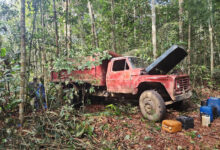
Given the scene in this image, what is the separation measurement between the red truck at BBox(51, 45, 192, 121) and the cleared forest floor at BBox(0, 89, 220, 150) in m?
0.68

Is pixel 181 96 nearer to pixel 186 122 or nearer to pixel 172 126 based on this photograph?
pixel 186 122

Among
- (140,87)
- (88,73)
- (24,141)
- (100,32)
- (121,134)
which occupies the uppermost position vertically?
(100,32)

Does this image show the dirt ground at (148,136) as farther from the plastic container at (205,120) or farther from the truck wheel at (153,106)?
the truck wheel at (153,106)

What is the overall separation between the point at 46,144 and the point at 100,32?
10749 mm

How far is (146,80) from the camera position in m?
4.26

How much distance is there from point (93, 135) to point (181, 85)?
2.90 meters

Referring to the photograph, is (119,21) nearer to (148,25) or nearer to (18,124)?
(148,25)

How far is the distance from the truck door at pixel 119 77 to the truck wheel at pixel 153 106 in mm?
767

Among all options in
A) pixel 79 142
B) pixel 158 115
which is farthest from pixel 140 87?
pixel 79 142

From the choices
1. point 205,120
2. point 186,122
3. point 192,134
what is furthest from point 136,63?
point 192,134

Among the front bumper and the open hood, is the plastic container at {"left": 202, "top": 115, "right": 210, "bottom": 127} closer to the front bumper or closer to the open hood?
the front bumper

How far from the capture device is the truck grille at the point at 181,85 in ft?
13.2

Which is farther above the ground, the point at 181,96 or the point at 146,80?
the point at 146,80

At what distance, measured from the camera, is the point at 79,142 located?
274cm
